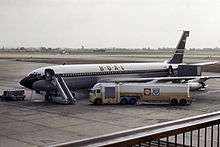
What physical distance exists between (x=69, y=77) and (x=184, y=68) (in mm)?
14079

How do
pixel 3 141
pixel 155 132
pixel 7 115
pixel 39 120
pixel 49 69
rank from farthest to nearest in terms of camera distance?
pixel 49 69 < pixel 7 115 < pixel 39 120 < pixel 3 141 < pixel 155 132

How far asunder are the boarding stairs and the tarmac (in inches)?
31.8

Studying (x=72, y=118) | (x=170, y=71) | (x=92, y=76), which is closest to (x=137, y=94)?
(x=92, y=76)

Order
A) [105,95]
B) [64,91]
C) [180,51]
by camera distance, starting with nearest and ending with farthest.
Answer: [105,95] → [64,91] → [180,51]

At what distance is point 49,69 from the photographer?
3716cm

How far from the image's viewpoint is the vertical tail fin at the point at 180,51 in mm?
52188

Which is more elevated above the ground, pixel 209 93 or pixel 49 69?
pixel 49 69

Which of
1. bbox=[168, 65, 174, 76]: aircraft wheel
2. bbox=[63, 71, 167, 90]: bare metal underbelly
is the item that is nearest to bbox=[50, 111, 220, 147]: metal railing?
bbox=[63, 71, 167, 90]: bare metal underbelly

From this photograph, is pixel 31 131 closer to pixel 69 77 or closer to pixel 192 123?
pixel 69 77

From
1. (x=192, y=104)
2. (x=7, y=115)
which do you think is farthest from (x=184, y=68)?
(x=7, y=115)

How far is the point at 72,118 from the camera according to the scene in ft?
88.7

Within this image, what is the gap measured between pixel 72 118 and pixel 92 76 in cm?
1335

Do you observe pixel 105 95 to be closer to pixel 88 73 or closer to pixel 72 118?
pixel 88 73

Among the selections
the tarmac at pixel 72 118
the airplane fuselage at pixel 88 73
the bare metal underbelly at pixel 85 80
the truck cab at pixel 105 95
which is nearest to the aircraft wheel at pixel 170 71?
the airplane fuselage at pixel 88 73
